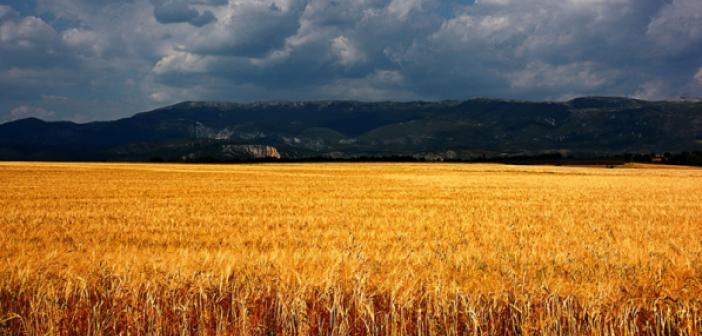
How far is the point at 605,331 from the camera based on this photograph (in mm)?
6324

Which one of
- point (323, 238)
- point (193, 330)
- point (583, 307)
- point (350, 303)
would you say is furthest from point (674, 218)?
point (193, 330)

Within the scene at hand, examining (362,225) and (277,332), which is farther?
(362,225)

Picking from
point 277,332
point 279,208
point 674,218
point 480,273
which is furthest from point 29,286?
point 674,218

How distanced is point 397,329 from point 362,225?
443 inches

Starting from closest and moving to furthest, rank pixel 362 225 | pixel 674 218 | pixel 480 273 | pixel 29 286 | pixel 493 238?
pixel 29 286, pixel 480 273, pixel 493 238, pixel 362 225, pixel 674 218

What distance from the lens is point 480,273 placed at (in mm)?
9898

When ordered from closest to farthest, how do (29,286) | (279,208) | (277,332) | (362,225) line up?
(277,332) → (29,286) → (362,225) → (279,208)

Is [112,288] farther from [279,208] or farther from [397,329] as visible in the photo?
[279,208]

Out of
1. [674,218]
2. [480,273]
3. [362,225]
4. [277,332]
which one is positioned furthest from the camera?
[674,218]

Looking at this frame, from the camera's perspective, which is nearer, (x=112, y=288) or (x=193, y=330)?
(x=193, y=330)

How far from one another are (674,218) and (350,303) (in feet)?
60.0

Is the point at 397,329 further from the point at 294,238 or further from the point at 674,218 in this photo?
the point at 674,218

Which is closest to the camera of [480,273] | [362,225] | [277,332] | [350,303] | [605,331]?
[605,331]

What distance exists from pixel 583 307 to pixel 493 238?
757 centimetres
